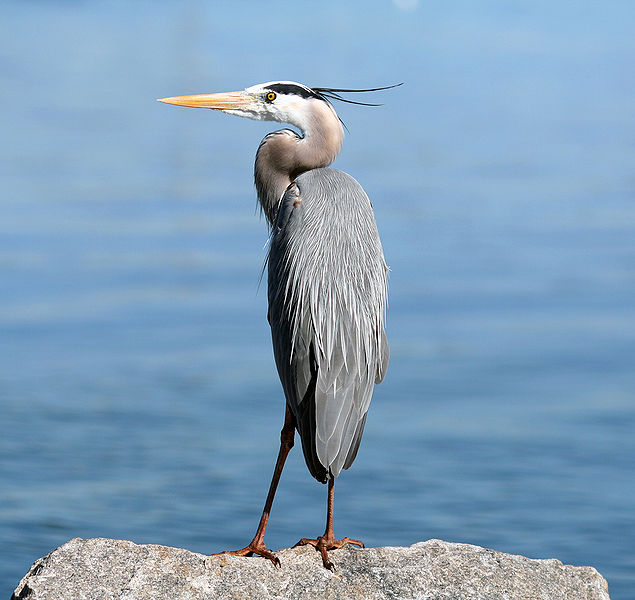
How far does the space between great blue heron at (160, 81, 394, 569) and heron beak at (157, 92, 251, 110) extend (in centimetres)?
52

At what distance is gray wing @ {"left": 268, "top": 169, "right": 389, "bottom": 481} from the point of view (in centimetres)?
445

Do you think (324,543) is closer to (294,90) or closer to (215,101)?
(294,90)

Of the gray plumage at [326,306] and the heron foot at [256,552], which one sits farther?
the gray plumage at [326,306]

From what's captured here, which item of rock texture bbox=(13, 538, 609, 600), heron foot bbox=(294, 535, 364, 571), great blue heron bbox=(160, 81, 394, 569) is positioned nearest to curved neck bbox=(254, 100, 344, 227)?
great blue heron bbox=(160, 81, 394, 569)

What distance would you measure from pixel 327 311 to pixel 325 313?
0.05 feet

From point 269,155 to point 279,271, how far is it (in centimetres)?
88

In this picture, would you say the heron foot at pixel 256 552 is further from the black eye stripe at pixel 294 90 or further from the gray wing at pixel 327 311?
the black eye stripe at pixel 294 90

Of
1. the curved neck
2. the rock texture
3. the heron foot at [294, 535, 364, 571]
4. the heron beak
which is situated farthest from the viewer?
the heron beak

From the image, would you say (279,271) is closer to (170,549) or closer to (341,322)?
(341,322)

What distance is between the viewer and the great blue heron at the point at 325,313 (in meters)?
4.45

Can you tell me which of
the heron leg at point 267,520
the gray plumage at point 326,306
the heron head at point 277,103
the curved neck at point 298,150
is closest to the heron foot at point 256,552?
the heron leg at point 267,520

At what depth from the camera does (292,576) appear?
4145 mm

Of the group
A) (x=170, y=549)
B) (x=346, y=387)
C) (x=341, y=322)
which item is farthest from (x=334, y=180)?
(x=170, y=549)

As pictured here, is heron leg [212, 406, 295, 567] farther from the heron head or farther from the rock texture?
the heron head
